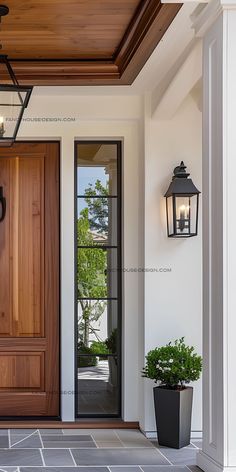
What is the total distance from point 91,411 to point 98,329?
63 cm

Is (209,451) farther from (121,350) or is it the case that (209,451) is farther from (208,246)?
(121,350)

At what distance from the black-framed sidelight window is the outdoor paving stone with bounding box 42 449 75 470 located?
0.89 meters

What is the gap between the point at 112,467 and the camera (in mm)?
4441

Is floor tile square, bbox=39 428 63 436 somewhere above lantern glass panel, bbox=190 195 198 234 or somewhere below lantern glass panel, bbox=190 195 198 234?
below

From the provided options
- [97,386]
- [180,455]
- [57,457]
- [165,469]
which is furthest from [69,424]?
[165,469]

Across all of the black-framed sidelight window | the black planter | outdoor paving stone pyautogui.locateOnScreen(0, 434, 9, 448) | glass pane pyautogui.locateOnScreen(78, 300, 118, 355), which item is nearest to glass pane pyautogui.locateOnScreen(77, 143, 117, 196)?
the black-framed sidelight window

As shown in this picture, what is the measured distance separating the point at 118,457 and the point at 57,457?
1.26ft

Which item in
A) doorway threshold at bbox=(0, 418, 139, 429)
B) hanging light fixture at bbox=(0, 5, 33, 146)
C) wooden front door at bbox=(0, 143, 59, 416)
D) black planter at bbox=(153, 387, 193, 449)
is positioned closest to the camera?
hanging light fixture at bbox=(0, 5, 33, 146)

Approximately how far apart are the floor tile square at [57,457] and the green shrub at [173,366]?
2.49ft

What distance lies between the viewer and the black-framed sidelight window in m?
5.76

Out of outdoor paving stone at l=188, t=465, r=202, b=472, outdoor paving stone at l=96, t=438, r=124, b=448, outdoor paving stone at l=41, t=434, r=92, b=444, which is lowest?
outdoor paving stone at l=41, t=434, r=92, b=444

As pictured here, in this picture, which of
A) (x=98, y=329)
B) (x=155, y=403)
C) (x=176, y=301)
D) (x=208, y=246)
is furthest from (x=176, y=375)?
(x=208, y=246)

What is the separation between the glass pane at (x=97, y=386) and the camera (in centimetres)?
573

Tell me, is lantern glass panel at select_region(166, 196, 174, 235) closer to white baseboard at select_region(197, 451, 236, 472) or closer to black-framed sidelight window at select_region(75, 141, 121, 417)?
black-framed sidelight window at select_region(75, 141, 121, 417)
